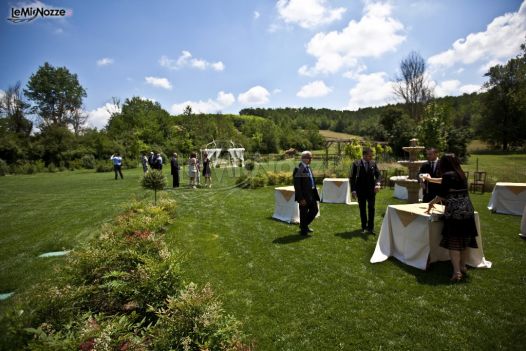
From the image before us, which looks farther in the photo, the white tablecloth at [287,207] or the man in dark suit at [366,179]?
the white tablecloth at [287,207]

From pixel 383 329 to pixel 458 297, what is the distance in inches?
54.9

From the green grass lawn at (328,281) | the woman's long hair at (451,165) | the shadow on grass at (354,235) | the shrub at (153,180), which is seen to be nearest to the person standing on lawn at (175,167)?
the shrub at (153,180)

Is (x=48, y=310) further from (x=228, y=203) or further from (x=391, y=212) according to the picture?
(x=228, y=203)

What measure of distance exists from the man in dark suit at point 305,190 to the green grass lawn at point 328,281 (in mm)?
491

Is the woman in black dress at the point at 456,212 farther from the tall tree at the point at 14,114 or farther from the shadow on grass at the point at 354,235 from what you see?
the tall tree at the point at 14,114

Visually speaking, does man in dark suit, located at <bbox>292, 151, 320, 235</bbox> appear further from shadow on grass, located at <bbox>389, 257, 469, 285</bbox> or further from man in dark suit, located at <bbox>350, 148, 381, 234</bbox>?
shadow on grass, located at <bbox>389, 257, 469, 285</bbox>

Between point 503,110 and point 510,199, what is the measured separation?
4278 centimetres

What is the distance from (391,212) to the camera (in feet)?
17.1

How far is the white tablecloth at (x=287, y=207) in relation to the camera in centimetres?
802

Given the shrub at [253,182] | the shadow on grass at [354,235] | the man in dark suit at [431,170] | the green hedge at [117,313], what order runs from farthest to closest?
the shrub at [253,182], the shadow on grass at [354,235], the man in dark suit at [431,170], the green hedge at [117,313]

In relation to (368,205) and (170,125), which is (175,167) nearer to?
(368,205)

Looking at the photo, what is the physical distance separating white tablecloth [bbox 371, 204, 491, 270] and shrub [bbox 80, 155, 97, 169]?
3855cm

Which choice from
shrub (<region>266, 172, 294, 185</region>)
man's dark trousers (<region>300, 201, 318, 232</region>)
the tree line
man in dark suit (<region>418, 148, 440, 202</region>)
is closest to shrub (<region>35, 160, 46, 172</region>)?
the tree line

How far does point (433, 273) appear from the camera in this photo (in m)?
4.53
